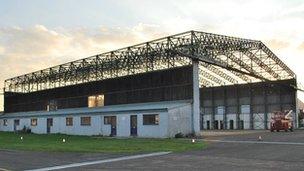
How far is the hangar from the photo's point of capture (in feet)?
184

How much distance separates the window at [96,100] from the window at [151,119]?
Result: 1653 centimetres

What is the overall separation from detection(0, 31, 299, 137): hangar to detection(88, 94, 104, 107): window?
0.14 meters

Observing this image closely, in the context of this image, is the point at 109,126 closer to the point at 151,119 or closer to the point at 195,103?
the point at 151,119

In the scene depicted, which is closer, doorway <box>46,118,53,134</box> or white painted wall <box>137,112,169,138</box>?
white painted wall <box>137,112,169,138</box>

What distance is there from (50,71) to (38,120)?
10.0m

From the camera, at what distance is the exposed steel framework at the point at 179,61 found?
58.2 m

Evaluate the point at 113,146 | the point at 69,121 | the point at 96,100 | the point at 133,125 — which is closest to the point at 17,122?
the point at 69,121

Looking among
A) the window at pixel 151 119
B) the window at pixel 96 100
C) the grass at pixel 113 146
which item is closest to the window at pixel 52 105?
the window at pixel 96 100

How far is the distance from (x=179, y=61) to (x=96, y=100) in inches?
A: 637

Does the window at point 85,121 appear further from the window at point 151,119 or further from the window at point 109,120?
the window at point 151,119

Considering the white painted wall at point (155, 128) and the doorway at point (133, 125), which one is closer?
the white painted wall at point (155, 128)

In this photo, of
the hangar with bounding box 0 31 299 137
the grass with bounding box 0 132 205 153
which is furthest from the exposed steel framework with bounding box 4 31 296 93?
the grass with bounding box 0 132 205 153

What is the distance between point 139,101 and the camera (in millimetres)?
63844

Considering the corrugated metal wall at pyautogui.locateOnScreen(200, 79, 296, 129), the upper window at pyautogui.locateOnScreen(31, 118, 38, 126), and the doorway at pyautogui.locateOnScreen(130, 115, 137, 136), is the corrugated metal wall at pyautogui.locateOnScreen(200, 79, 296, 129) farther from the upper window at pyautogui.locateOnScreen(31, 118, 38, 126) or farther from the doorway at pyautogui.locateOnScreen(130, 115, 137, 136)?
the upper window at pyautogui.locateOnScreen(31, 118, 38, 126)
